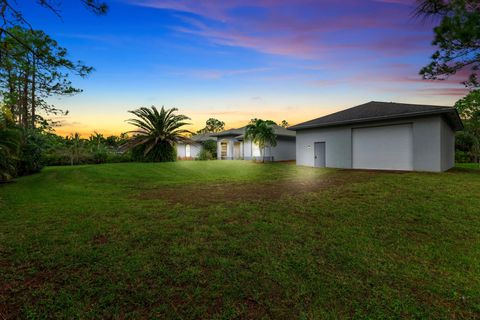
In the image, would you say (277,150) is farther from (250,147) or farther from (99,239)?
(99,239)

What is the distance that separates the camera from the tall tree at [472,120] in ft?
77.3

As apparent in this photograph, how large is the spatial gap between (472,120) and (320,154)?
19799 millimetres

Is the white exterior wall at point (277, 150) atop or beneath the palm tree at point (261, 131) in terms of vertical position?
beneath

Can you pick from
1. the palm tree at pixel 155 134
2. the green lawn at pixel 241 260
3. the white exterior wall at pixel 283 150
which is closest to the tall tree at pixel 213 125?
the white exterior wall at pixel 283 150

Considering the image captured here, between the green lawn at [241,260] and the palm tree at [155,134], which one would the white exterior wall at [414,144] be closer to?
the green lawn at [241,260]

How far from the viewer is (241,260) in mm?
2936

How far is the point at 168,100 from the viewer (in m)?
20.0

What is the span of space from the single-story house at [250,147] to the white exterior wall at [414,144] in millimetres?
5808

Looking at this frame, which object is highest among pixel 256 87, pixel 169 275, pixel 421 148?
pixel 256 87

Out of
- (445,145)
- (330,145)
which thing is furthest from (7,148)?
(445,145)

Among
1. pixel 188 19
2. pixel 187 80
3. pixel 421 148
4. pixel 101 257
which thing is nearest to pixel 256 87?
pixel 187 80

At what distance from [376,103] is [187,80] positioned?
14.6 m

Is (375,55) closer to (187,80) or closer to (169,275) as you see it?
(187,80)

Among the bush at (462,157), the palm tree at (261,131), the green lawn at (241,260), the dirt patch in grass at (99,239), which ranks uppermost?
the palm tree at (261,131)
